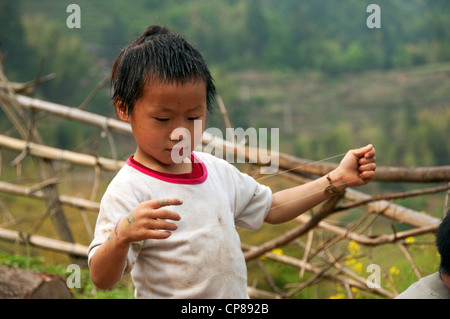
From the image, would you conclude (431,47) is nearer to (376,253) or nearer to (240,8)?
(240,8)

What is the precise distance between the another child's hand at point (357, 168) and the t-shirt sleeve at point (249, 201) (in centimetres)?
Answer: 15

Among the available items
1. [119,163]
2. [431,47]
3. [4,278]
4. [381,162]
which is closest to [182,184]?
[4,278]

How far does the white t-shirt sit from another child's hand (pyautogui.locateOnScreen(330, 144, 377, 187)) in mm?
249

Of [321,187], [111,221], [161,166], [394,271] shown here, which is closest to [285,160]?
[394,271]

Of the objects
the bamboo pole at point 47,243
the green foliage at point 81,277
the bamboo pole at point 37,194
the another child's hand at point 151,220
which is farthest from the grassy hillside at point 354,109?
the another child's hand at point 151,220

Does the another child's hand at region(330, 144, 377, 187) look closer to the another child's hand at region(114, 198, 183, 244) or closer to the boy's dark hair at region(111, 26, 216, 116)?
the boy's dark hair at region(111, 26, 216, 116)

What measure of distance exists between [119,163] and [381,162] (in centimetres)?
235

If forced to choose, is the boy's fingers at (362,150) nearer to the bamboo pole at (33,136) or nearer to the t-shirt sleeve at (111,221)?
the t-shirt sleeve at (111,221)

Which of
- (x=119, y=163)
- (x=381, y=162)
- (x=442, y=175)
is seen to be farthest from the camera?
(x=381, y=162)

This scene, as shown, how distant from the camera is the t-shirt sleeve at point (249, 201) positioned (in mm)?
1195

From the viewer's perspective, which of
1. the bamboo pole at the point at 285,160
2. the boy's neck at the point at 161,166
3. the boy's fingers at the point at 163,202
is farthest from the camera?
the bamboo pole at the point at 285,160

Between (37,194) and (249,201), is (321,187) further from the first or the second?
(37,194)
